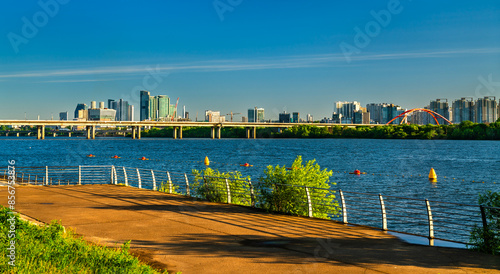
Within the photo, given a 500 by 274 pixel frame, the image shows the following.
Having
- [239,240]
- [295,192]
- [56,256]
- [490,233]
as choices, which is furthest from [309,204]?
[56,256]

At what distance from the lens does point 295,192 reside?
60.2 ft

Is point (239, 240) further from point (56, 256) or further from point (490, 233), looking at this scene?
point (490, 233)

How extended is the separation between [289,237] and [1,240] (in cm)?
749

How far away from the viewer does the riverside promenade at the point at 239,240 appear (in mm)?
10570

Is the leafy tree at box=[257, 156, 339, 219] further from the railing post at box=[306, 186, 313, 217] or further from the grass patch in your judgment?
the grass patch

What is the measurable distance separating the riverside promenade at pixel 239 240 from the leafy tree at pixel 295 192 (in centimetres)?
80

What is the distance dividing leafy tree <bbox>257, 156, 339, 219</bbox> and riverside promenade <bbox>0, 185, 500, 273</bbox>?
0.80 m

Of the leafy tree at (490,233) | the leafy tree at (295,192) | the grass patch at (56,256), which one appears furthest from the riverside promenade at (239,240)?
A: the grass patch at (56,256)

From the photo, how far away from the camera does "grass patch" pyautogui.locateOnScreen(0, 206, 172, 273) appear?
876 cm

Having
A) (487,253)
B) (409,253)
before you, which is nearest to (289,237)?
(409,253)

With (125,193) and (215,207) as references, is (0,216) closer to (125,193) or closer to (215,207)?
(215,207)

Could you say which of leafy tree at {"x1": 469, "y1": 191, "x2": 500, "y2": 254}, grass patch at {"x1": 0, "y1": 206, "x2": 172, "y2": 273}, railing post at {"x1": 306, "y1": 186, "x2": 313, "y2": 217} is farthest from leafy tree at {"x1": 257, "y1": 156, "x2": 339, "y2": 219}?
grass patch at {"x1": 0, "y1": 206, "x2": 172, "y2": 273}

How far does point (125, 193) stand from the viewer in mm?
24891

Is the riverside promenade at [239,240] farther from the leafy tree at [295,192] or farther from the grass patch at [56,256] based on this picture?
the grass patch at [56,256]
